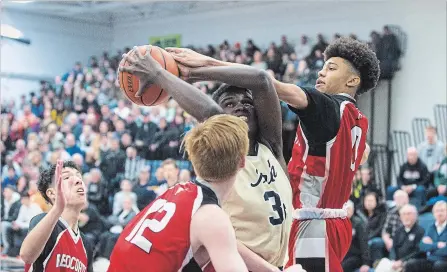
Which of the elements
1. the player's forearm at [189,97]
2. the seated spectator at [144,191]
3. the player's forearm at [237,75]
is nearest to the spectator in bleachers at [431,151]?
the seated spectator at [144,191]

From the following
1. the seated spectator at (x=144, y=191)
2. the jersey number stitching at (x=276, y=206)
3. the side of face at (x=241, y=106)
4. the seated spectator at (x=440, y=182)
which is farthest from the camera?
the seated spectator at (x=144, y=191)

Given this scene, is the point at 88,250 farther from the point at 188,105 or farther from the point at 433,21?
the point at 433,21

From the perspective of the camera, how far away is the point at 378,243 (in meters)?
9.15

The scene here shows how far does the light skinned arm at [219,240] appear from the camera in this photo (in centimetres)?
265

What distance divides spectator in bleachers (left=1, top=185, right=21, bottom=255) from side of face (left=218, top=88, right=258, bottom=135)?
1032cm

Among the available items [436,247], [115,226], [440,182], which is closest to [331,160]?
[436,247]

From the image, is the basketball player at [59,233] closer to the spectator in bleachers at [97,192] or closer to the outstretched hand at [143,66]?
the outstretched hand at [143,66]

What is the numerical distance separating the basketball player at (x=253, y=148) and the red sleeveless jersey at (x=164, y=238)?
0.49 m

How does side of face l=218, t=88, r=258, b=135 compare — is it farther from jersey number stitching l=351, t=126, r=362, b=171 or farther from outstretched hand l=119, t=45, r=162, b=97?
jersey number stitching l=351, t=126, r=362, b=171

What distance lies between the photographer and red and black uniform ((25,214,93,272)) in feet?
13.6

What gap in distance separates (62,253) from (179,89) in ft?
4.96

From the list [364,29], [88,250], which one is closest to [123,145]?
[364,29]

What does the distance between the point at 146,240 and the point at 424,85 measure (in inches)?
463

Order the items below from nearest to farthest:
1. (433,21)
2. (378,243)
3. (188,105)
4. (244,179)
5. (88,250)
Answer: (188,105) < (244,179) < (88,250) < (378,243) < (433,21)
